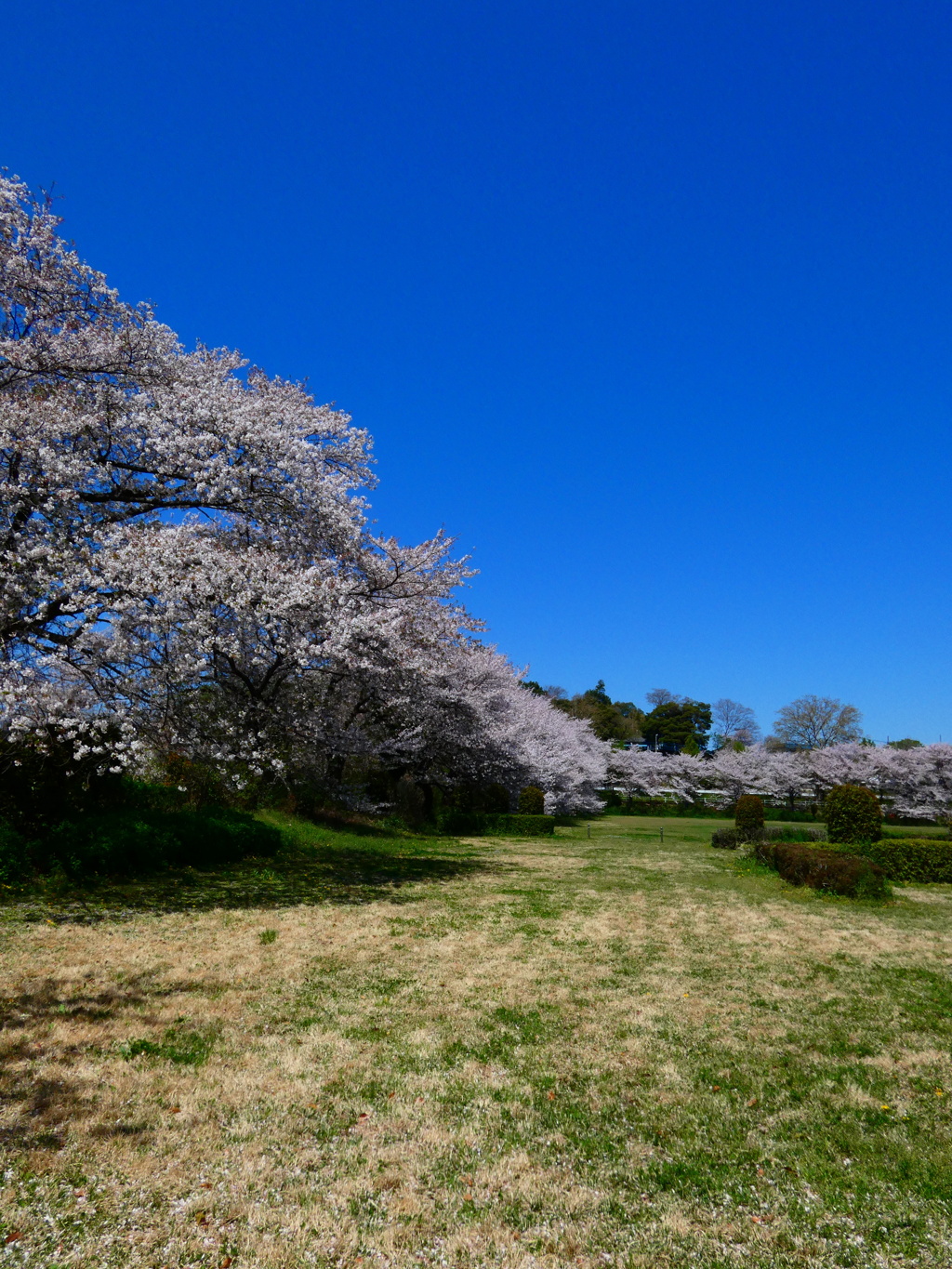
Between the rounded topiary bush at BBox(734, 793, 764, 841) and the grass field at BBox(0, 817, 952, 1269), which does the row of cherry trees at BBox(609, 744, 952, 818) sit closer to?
the rounded topiary bush at BBox(734, 793, 764, 841)

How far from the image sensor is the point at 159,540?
416 inches

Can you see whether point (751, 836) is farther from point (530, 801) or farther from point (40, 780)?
point (40, 780)

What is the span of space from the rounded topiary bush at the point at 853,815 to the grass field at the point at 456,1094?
10.6 m

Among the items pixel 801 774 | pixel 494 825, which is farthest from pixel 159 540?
pixel 801 774

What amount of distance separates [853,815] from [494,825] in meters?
13.6

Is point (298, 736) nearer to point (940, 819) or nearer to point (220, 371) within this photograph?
point (220, 371)

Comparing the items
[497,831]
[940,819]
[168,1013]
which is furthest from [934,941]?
[940,819]

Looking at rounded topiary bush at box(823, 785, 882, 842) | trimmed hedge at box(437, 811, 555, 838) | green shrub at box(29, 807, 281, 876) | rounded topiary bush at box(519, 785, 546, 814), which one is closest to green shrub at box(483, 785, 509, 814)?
rounded topiary bush at box(519, 785, 546, 814)

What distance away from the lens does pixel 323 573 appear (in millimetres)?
13688

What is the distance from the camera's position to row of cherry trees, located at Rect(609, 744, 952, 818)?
4775 centimetres

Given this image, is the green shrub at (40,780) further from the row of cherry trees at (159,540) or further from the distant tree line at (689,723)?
the distant tree line at (689,723)

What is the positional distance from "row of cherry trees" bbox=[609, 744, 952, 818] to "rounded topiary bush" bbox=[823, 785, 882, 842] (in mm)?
→ 23699

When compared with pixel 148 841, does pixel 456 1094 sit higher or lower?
lower

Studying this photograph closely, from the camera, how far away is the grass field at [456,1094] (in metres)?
3.49
